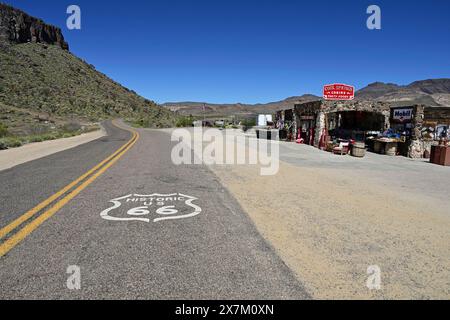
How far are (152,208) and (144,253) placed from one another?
2.13m

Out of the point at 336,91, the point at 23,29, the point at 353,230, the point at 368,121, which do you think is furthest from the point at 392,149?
the point at 23,29

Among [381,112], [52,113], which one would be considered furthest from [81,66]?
[381,112]

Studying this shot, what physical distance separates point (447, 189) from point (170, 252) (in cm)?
899

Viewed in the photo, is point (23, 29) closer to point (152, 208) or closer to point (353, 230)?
point (152, 208)

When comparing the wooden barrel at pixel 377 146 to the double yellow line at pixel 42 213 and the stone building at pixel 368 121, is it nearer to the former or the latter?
the stone building at pixel 368 121

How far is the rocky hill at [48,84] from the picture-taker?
65938 millimetres

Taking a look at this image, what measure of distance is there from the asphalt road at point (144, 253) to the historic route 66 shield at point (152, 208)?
0.06 ft

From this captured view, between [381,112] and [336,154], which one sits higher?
[381,112]

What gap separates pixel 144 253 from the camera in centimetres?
409

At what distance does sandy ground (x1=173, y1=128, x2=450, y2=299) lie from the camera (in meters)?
3.56

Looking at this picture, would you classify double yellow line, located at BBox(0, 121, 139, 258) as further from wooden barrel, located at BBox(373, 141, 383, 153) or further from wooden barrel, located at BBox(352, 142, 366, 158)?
wooden barrel, located at BBox(373, 141, 383, 153)

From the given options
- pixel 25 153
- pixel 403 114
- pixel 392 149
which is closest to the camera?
pixel 25 153

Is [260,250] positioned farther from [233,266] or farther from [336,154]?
[336,154]
